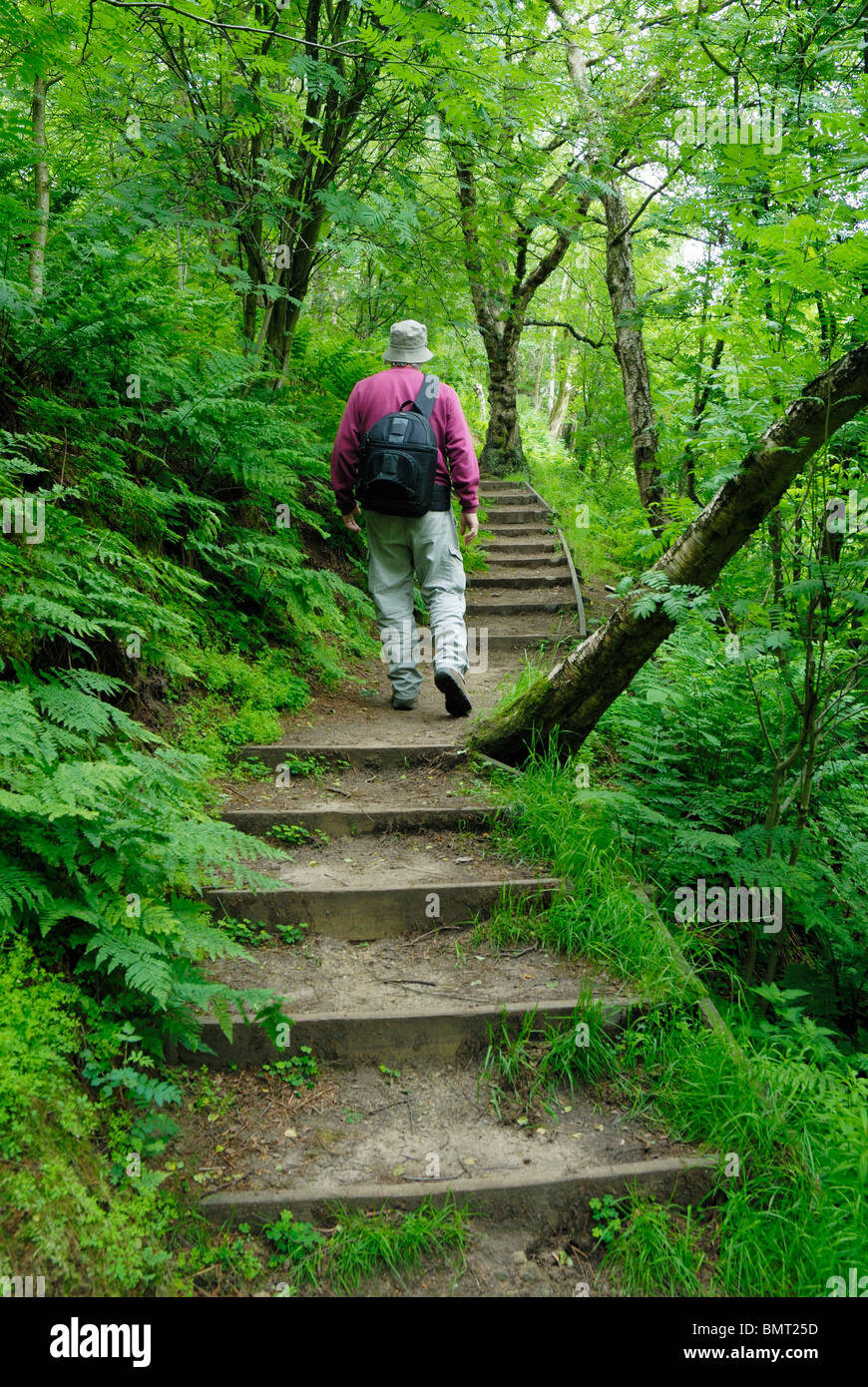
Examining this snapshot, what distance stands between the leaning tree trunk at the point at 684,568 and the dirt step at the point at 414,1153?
2294mm

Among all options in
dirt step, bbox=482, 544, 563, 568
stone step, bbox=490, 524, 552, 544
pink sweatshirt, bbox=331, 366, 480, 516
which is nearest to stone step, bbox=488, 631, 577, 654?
dirt step, bbox=482, 544, 563, 568

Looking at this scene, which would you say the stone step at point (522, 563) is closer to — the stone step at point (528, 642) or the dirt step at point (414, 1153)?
the stone step at point (528, 642)

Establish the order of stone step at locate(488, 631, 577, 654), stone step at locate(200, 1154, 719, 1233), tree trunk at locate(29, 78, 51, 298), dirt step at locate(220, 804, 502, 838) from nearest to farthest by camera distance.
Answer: stone step at locate(200, 1154, 719, 1233) → tree trunk at locate(29, 78, 51, 298) → dirt step at locate(220, 804, 502, 838) → stone step at locate(488, 631, 577, 654)

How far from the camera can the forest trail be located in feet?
8.61

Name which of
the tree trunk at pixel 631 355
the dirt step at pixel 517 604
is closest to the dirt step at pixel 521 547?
the dirt step at pixel 517 604

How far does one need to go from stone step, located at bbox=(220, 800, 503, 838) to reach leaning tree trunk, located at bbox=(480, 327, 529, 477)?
10.9 m

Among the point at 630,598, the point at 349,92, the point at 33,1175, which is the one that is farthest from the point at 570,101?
the point at 33,1175

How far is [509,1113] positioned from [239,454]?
4.53 m

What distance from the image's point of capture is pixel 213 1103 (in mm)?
2881

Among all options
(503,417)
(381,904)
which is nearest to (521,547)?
(503,417)

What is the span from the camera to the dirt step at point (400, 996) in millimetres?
3158

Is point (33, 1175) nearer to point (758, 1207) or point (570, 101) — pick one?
point (758, 1207)

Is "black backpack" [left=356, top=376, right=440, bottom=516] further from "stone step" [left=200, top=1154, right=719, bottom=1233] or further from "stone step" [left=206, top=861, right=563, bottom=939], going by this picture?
"stone step" [left=200, top=1154, right=719, bottom=1233]

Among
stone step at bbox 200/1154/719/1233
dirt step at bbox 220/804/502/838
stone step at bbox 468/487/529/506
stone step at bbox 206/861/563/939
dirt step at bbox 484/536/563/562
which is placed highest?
stone step at bbox 468/487/529/506
